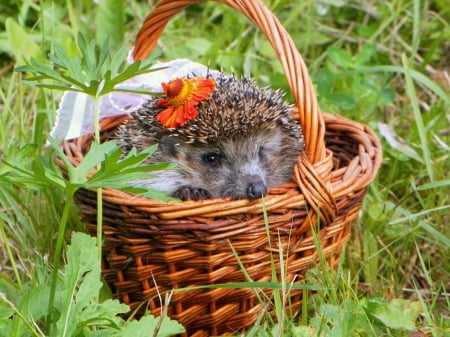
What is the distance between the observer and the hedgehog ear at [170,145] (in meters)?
2.68

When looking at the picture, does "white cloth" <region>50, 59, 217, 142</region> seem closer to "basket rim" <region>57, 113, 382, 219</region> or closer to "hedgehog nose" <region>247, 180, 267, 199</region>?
"basket rim" <region>57, 113, 382, 219</region>

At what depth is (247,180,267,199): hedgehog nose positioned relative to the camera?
2345 millimetres

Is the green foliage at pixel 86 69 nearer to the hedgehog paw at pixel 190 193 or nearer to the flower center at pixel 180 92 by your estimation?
the flower center at pixel 180 92

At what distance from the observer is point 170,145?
2.71 meters

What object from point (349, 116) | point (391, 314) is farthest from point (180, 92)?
point (349, 116)

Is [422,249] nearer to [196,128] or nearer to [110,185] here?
[196,128]


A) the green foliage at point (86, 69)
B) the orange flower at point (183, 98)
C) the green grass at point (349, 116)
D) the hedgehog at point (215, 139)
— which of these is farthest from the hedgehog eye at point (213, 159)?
the green foliage at point (86, 69)

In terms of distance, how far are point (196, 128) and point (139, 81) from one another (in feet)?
2.09

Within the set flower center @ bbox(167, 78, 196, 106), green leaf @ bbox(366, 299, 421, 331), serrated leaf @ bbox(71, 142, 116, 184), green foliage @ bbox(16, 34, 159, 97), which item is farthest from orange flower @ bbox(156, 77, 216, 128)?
green leaf @ bbox(366, 299, 421, 331)

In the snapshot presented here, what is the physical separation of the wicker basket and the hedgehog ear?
1.35 ft

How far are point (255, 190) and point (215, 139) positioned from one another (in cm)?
31

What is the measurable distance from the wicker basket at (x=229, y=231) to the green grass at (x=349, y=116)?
5.2 inches

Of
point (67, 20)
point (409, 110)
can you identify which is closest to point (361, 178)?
point (409, 110)

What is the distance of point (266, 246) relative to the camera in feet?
7.55
